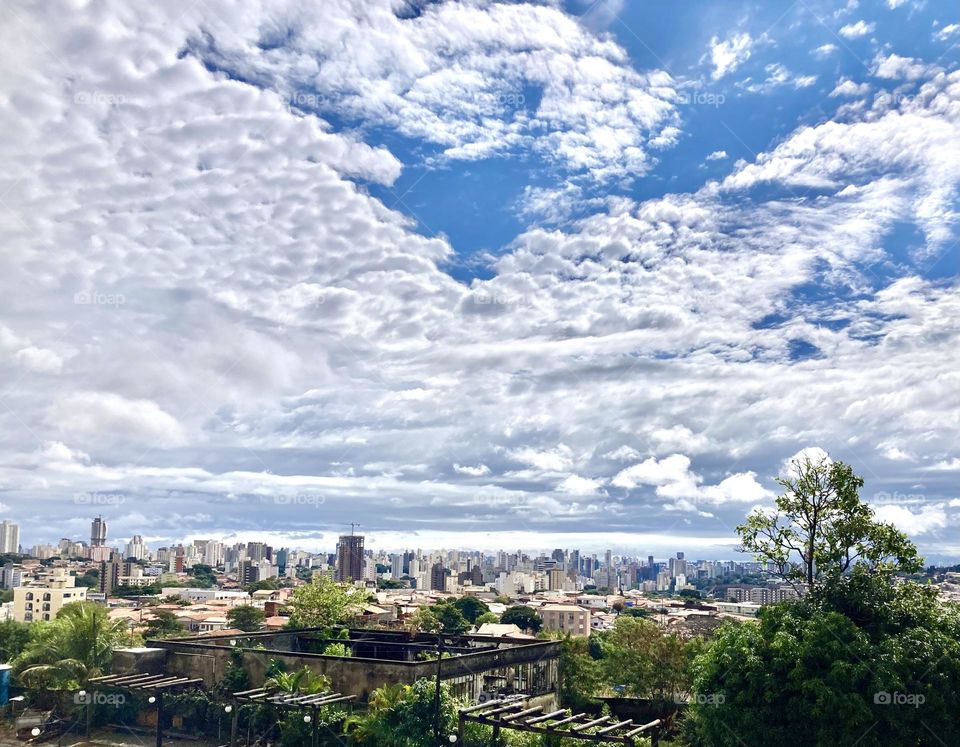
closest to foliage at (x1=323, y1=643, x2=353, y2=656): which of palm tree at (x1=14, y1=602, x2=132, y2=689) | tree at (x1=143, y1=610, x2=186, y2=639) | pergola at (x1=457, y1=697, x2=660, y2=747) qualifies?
palm tree at (x1=14, y1=602, x2=132, y2=689)

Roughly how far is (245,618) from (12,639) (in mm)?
32246

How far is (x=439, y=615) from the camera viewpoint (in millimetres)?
79312

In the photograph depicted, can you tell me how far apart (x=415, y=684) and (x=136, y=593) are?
115 m

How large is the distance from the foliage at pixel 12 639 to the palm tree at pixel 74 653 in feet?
16.2

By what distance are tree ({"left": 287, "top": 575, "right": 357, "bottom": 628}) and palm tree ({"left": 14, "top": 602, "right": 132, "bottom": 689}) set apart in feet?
39.7

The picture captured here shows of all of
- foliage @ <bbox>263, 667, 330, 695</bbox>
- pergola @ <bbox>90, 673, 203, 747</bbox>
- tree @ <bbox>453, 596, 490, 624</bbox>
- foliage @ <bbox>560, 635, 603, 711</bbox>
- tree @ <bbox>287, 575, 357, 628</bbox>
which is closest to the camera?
foliage @ <bbox>263, 667, 330, 695</bbox>

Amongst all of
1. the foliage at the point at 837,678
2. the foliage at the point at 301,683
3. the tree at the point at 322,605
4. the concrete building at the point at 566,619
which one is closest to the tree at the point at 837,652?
the foliage at the point at 837,678

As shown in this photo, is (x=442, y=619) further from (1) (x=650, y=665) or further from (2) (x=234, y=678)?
(2) (x=234, y=678)

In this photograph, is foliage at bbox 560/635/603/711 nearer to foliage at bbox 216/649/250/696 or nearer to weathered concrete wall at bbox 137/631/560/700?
weathered concrete wall at bbox 137/631/560/700

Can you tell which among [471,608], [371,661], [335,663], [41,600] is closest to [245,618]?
[471,608]

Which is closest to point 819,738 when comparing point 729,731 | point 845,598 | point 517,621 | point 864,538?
point 729,731

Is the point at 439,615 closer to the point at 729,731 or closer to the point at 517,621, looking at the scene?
the point at 517,621

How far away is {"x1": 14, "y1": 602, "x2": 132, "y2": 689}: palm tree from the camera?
107ft

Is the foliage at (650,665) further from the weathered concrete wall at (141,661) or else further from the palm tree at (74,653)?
the palm tree at (74,653)
